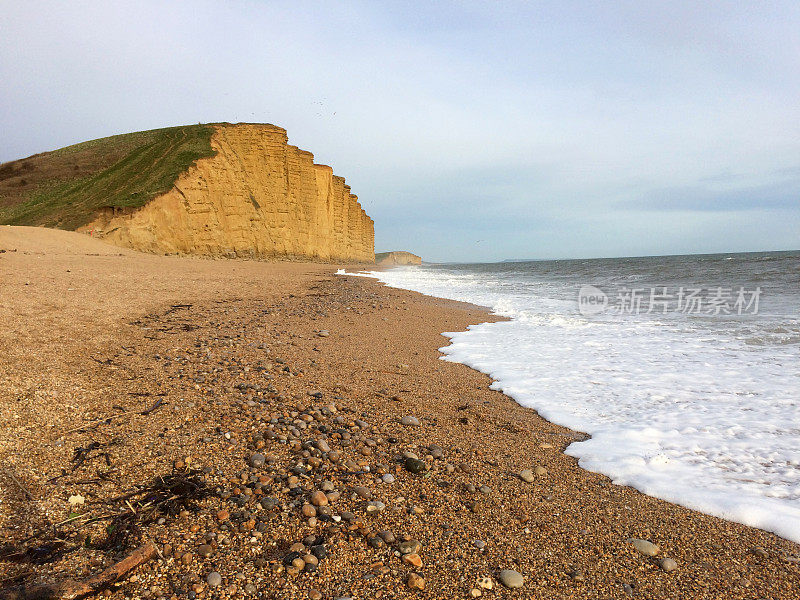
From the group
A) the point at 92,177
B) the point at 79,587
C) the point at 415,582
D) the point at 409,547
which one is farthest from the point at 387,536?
the point at 92,177

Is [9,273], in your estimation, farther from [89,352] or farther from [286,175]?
[286,175]

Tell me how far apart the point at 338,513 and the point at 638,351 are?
19.7 ft

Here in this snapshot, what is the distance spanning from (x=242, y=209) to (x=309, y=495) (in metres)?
30.5

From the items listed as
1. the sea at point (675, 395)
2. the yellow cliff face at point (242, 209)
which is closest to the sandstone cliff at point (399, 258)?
the yellow cliff face at point (242, 209)

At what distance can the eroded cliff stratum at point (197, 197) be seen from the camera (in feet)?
75.9

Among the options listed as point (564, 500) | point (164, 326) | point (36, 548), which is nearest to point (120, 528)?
point (36, 548)

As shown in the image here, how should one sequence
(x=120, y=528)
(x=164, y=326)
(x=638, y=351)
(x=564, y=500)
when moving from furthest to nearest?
(x=638, y=351) → (x=164, y=326) → (x=564, y=500) → (x=120, y=528)

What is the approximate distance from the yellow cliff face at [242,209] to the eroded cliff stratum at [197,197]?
62 mm

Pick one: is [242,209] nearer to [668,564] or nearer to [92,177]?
[92,177]

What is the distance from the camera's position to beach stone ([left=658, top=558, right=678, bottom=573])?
2.01m

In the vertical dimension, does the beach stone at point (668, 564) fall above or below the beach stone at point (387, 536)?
below

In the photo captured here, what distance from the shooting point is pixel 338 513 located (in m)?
2.26

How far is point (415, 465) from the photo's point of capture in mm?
2799

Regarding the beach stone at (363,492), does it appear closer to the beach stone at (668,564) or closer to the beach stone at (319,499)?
the beach stone at (319,499)
